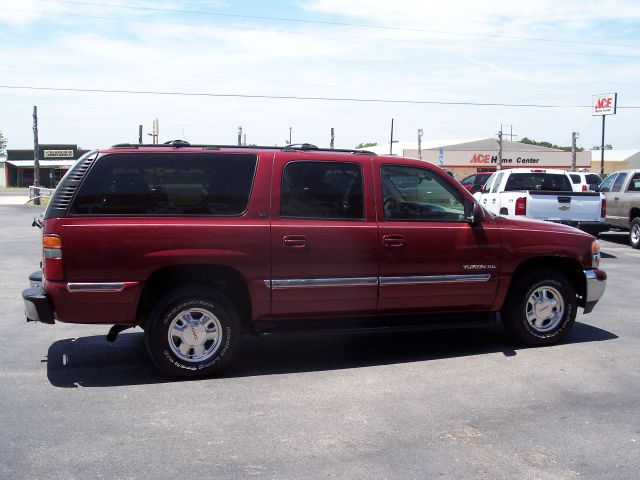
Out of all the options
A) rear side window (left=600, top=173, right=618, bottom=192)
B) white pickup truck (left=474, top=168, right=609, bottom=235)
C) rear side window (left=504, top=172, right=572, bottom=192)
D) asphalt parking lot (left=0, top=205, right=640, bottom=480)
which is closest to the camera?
asphalt parking lot (left=0, top=205, right=640, bottom=480)

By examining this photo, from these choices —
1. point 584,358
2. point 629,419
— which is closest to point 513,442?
point 629,419

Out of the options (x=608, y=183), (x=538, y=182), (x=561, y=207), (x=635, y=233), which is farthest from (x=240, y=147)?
(x=608, y=183)

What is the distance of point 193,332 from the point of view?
592 cm

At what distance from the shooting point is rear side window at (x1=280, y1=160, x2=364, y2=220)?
6.11 metres

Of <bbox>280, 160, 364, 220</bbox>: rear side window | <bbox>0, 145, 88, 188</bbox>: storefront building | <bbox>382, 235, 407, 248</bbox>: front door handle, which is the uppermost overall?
<bbox>0, 145, 88, 188</bbox>: storefront building

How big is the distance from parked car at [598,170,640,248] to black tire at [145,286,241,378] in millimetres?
12959

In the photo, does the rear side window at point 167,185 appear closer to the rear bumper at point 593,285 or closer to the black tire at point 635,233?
the rear bumper at point 593,285

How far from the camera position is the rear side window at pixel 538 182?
1534 cm

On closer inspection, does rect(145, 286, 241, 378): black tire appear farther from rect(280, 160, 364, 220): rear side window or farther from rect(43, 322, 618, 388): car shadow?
rect(280, 160, 364, 220): rear side window

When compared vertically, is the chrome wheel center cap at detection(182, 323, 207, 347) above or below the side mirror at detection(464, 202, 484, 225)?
below

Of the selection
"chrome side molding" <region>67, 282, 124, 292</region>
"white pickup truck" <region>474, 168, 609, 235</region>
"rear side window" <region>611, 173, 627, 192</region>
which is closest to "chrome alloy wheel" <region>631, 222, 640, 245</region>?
"rear side window" <region>611, 173, 627, 192</region>

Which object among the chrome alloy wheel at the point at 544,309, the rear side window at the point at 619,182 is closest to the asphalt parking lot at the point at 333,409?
the chrome alloy wheel at the point at 544,309

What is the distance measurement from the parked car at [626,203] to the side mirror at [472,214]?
1112 cm

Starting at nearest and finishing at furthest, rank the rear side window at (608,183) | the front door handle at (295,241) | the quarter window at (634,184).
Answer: the front door handle at (295,241)
the quarter window at (634,184)
the rear side window at (608,183)
